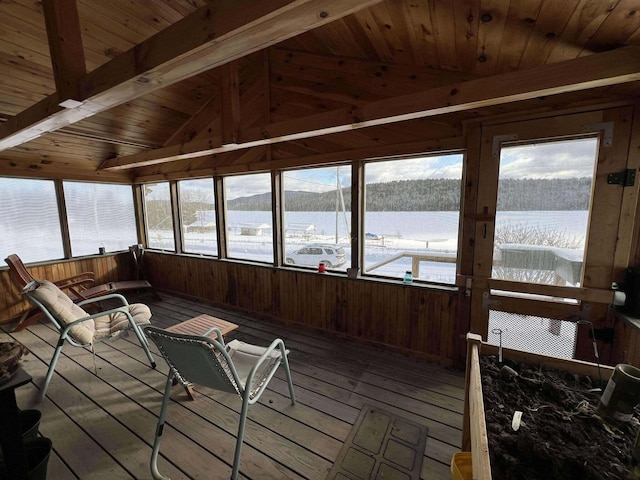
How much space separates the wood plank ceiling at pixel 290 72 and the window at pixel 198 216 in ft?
0.97

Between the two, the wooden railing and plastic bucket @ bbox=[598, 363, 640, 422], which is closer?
plastic bucket @ bbox=[598, 363, 640, 422]

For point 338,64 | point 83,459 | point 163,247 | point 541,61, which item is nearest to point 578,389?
point 541,61

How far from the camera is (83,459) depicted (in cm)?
155

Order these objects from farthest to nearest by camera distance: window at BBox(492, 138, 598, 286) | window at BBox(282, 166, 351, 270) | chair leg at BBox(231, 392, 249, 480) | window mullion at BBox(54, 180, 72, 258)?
window mullion at BBox(54, 180, 72, 258) < window at BBox(282, 166, 351, 270) < window at BBox(492, 138, 598, 286) < chair leg at BBox(231, 392, 249, 480)

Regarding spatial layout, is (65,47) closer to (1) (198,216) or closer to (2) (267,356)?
(2) (267,356)

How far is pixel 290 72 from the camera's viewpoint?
302 centimetres

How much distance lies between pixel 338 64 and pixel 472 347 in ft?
9.21

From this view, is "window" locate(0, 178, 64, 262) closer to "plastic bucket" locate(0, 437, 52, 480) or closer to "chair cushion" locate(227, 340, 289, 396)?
"plastic bucket" locate(0, 437, 52, 480)

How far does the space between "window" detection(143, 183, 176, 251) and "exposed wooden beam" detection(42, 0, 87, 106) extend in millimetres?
2940

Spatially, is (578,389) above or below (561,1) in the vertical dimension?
below

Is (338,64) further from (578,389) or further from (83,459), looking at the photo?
(83,459)

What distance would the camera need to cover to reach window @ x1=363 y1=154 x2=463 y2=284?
→ 2482mm

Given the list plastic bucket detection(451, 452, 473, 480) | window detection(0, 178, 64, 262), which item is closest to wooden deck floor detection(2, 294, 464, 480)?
plastic bucket detection(451, 452, 473, 480)

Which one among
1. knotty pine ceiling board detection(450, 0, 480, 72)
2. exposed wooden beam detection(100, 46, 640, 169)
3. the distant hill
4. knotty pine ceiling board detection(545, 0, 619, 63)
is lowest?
the distant hill
